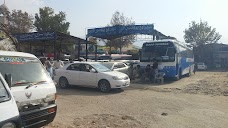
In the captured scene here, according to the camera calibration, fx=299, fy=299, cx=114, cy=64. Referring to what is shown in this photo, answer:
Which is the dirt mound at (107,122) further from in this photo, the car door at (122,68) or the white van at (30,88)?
the car door at (122,68)

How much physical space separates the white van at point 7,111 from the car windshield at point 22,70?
1375 mm

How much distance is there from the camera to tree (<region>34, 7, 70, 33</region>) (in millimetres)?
55888

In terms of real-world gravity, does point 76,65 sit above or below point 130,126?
above

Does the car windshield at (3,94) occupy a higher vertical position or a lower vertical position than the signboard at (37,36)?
lower

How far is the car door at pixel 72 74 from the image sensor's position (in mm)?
16516

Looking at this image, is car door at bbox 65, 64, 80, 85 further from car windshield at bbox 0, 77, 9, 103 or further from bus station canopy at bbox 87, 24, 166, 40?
bus station canopy at bbox 87, 24, 166, 40

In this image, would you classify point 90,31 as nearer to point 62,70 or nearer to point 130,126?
point 62,70

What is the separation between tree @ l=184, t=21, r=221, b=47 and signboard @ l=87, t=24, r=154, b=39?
40.7m

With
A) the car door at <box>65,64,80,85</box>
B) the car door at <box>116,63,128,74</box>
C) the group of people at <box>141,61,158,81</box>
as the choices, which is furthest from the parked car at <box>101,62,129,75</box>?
the car door at <box>65,64,80,85</box>

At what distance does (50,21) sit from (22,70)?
50955mm

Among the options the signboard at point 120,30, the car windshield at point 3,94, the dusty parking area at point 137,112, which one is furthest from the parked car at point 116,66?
the car windshield at point 3,94

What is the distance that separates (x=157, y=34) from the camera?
3127cm

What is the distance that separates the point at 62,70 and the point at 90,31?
16226 millimetres

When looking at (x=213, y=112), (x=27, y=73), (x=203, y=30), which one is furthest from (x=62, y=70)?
(x=203, y=30)
